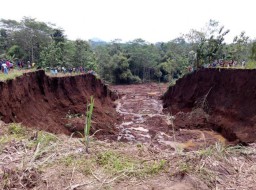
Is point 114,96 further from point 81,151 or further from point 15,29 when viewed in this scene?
point 81,151

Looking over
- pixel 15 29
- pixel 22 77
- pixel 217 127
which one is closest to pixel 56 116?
pixel 22 77

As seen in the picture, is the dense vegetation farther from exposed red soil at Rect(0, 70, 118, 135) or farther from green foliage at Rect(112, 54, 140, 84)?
exposed red soil at Rect(0, 70, 118, 135)

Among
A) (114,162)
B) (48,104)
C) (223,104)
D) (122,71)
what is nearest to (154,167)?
(114,162)

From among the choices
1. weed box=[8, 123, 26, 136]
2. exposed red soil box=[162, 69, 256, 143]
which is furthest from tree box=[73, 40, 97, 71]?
weed box=[8, 123, 26, 136]

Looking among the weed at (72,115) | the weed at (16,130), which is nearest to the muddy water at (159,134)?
the weed at (72,115)

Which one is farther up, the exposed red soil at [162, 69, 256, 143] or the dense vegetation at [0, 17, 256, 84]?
the dense vegetation at [0, 17, 256, 84]

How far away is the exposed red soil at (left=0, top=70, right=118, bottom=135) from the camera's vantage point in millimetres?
11047

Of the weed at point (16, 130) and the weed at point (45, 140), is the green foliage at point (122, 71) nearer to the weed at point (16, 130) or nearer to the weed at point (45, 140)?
the weed at point (16, 130)

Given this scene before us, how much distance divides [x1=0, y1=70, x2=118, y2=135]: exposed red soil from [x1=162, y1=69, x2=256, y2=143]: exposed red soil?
6.18 m

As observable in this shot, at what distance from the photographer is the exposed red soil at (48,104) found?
11.0 meters

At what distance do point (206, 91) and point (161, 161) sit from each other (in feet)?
55.3

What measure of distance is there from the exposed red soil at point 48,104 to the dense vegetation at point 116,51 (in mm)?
9883

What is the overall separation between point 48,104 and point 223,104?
11123mm

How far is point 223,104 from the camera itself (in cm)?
1617
